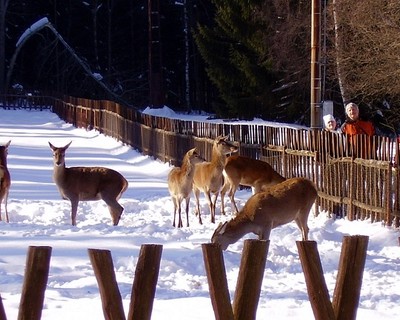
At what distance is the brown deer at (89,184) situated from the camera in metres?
15.7

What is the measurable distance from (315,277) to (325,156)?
10867 mm

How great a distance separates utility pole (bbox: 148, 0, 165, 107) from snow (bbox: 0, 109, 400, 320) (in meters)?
21.6

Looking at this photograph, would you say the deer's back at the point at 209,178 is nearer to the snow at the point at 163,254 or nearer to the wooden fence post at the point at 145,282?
the snow at the point at 163,254

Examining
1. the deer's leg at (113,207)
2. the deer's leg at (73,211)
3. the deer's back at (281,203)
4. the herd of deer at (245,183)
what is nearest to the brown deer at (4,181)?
the deer's leg at (73,211)

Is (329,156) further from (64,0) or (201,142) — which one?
(64,0)

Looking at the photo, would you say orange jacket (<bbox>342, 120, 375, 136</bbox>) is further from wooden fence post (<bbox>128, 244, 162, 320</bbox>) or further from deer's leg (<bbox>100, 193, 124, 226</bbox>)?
wooden fence post (<bbox>128, 244, 162, 320</bbox>)

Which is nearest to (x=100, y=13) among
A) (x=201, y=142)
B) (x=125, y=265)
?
(x=201, y=142)

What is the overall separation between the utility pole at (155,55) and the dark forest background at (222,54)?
2.4 inches

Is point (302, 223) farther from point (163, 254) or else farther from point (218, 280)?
point (218, 280)

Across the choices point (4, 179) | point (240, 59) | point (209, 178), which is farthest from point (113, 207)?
point (240, 59)

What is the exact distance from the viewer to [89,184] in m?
15.9

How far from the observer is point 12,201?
56.2 ft

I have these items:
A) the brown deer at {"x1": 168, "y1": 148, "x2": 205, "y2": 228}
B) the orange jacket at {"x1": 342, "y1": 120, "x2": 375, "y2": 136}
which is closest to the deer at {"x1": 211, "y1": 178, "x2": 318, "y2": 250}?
the orange jacket at {"x1": 342, "y1": 120, "x2": 375, "y2": 136}

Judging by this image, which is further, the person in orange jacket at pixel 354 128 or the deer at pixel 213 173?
the deer at pixel 213 173
